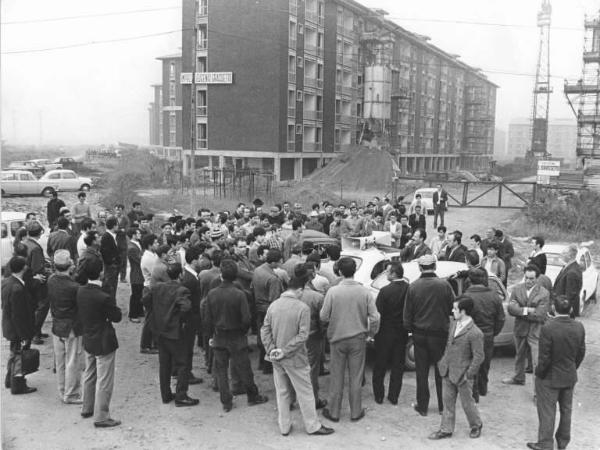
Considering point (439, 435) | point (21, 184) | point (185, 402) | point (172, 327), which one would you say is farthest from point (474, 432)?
point (21, 184)

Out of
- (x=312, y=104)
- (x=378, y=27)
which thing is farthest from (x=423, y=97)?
(x=312, y=104)

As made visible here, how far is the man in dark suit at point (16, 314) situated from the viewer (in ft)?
22.2

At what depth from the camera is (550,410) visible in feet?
18.8

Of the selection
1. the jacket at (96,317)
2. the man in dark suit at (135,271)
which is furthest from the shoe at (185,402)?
the man in dark suit at (135,271)

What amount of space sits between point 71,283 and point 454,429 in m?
4.41

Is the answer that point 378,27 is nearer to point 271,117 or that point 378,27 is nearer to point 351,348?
point 271,117

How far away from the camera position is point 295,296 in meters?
6.13

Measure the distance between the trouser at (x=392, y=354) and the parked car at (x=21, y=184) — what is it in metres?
24.9

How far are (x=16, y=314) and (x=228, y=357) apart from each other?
8.11ft

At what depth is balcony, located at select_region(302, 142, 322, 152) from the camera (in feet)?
148

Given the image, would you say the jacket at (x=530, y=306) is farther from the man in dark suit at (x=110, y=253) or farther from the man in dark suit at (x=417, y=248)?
the man in dark suit at (x=110, y=253)

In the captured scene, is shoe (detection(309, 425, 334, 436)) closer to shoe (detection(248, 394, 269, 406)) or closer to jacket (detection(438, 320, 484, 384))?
shoe (detection(248, 394, 269, 406))

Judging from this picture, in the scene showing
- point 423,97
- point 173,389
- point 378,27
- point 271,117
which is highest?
point 378,27

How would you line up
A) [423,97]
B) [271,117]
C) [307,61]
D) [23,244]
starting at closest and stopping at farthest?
1. [23,244]
2. [271,117]
3. [307,61]
4. [423,97]
